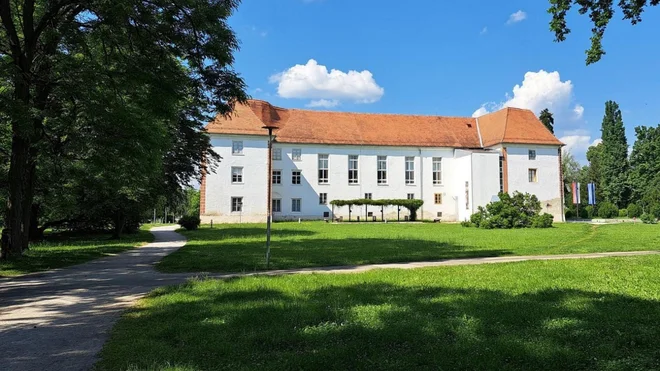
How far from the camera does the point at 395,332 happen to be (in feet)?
17.6

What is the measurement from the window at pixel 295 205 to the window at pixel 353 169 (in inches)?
257

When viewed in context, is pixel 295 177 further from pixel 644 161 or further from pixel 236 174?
pixel 644 161

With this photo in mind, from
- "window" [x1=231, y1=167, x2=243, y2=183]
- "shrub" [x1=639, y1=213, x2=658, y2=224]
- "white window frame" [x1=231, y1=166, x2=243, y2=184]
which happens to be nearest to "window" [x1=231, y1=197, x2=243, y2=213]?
"white window frame" [x1=231, y1=166, x2=243, y2=184]

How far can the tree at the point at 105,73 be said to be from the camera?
11.9 m

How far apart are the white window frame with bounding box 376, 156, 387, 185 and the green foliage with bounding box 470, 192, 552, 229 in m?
19.7

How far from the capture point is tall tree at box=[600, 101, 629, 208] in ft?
237

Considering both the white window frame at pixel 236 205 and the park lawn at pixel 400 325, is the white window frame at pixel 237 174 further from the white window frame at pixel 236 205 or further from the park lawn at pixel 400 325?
the park lawn at pixel 400 325

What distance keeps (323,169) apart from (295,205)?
526cm

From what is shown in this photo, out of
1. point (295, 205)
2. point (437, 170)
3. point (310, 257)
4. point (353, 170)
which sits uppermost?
point (437, 170)

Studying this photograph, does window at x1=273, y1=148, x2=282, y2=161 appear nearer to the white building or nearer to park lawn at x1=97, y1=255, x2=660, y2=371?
the white building

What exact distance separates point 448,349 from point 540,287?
13.6 feet

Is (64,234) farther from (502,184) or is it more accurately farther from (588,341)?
(502,184)

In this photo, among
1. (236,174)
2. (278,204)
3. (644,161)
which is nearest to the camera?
(236,174)

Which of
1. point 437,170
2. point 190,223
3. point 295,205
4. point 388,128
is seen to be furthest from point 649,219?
point 190,223
